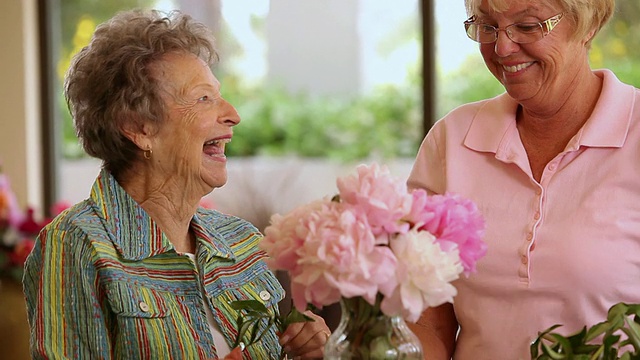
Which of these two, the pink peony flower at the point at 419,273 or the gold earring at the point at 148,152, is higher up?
the gold earring at the point at 148,152

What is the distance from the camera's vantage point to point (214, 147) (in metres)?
2.26

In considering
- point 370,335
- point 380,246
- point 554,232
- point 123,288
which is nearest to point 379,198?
point 380,246

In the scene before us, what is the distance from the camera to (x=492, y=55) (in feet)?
6.64

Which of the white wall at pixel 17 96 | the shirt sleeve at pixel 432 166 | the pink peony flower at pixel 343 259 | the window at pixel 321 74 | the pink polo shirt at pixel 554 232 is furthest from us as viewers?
the white wall at pixel 17 96

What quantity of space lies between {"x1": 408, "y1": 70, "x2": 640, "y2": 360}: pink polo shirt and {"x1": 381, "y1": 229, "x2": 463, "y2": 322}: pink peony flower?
576 millimetres

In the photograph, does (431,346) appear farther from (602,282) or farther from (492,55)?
(492,55)

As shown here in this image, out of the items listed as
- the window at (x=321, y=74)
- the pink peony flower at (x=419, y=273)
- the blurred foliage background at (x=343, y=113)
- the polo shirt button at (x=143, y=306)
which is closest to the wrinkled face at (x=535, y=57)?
the pink peony flower at (x=419, y=273)

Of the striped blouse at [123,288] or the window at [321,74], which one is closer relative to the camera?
the striped blouse at [123,288]

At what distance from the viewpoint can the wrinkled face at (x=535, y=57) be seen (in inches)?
76.5

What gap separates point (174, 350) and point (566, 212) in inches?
33.0

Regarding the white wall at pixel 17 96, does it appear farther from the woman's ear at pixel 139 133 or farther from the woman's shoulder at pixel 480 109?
the woman's shoulder at pixel 480 109

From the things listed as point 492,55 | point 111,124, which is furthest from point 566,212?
point 111,124

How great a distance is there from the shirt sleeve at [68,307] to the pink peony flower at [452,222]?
2.66ft

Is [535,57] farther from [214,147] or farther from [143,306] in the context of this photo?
[143,306]
